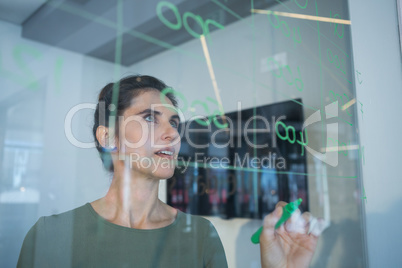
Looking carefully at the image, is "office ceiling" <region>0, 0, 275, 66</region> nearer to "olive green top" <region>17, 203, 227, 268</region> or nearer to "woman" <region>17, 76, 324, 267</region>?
"woman" <region>17, 76, 324, 267</region>

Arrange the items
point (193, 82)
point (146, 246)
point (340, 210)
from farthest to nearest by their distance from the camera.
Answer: point (340, 210) < point (193, 82) < point (146, 246)

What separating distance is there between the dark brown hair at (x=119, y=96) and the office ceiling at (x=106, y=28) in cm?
3

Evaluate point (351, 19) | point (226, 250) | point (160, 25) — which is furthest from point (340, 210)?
point (160, 25)

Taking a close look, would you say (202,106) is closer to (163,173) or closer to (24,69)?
(163,173)

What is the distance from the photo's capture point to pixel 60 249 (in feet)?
1.31

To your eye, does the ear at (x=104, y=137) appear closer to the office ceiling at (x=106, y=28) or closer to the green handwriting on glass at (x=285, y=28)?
the office ceiling at (x=106, y=28)

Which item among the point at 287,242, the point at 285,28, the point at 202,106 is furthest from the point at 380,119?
the point at 202,106

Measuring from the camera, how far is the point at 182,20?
59cm

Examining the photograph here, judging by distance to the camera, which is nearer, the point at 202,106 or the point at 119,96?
the point at 119,96

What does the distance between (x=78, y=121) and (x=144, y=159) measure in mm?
121

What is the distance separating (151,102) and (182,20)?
190 mm

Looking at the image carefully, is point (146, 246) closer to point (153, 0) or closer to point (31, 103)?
point (31, 103)

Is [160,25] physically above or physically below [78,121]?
above

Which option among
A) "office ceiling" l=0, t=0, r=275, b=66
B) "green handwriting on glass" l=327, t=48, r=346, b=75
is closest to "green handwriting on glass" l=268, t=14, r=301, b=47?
"green handwriting on glass" l=327, t=48, r=346, b=75
